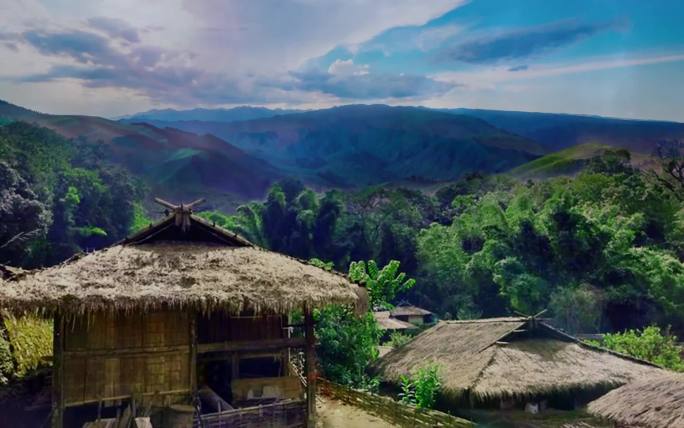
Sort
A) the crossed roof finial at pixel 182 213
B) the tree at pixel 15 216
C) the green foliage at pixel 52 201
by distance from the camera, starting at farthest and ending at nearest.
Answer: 1. the green foliage at pixel 52 201
2. the tree at pixel 15 216
3. the crossed roof finial at pixel 182 213

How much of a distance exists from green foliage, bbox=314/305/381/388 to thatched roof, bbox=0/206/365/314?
6.10 m

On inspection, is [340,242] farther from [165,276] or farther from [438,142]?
[438,142]

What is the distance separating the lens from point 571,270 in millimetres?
27516

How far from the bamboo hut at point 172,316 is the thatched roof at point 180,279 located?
18 mm

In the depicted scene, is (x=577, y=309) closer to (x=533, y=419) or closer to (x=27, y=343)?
(x=533, y=419)

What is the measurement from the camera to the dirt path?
1393cm

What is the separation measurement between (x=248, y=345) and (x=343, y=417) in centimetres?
440

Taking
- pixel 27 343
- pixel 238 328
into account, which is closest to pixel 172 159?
pixel 27 343

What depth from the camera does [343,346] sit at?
1808 cm

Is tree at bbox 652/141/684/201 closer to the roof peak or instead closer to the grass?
the roof peak

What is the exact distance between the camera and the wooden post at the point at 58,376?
9.89 m

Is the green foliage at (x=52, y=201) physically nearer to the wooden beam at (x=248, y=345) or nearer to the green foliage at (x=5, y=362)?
the green foliage at (x=5, y=362)

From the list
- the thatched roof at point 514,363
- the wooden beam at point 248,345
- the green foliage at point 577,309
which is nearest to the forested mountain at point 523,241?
the green foliage at point 577,309

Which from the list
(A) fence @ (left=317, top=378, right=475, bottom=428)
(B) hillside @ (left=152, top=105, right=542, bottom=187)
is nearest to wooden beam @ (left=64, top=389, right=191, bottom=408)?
(A) fence @ (left=317, top=378, right=475, bottom=428)
